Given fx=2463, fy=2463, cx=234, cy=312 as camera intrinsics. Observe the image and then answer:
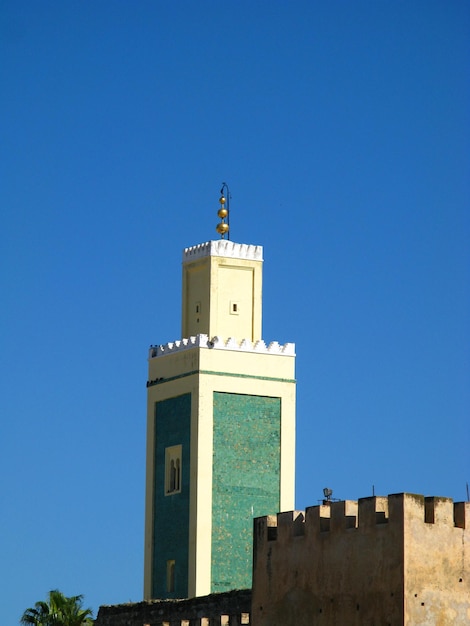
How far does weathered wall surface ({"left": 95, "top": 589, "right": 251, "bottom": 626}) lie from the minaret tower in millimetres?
5765

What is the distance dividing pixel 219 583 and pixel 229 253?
7.92 m

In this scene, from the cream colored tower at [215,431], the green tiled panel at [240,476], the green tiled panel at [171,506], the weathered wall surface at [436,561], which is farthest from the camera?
the green tiled panel at [171,506]

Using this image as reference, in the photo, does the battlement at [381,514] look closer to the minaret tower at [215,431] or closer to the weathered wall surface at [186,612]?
the weathered wall surface at [186,612]

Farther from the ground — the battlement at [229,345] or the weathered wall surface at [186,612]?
the battlement at [229,345]

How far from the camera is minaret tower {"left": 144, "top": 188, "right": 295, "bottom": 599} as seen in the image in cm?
5512

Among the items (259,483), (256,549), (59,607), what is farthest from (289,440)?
(256,549)

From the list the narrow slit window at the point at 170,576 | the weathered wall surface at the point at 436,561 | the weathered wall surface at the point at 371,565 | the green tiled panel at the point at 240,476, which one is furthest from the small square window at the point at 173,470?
the weathered wall surface at the point at 436,561

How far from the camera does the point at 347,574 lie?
116ft

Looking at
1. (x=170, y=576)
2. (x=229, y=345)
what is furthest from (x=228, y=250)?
→ (x=170, y=576)

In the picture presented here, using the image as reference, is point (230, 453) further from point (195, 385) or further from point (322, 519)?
point (322, 519)

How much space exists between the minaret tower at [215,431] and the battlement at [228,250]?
23 mm

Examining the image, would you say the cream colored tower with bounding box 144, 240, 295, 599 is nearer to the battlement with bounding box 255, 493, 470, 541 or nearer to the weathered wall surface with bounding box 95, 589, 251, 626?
the weathered wall surface with bounding box 95, 589, 251, 626

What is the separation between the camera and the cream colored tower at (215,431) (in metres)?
55.1

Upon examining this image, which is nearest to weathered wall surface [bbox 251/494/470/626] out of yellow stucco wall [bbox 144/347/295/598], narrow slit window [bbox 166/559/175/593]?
yellow stucco wall [bbox 144/347/295/598]
